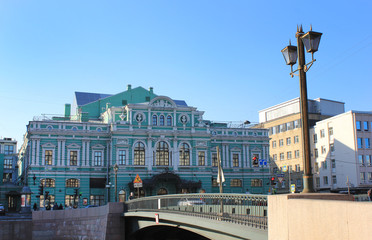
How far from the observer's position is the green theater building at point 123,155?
2164 inches

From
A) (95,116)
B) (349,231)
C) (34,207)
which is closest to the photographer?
(349,231)

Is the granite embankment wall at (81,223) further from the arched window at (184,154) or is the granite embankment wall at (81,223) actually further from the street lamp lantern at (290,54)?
the arched window at (184,154)

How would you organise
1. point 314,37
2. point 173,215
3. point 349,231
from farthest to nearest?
point 173,215 < point 314,37 < point 349,231

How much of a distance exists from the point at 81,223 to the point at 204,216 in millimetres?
19044

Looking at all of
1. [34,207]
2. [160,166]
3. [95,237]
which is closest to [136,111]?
[160,166]

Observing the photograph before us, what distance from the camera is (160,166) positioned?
189ft

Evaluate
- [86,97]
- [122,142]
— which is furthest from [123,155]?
[86,97]

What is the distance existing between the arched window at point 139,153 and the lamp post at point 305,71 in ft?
153

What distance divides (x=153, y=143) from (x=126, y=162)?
421cm

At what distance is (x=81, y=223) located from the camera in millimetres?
33219

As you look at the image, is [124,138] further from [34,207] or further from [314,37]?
[314,37]

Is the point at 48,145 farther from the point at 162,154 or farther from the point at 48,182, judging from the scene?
the point at 162,154

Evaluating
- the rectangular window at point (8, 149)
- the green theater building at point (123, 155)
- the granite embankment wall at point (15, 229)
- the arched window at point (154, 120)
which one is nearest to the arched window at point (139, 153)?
the green theater building at point (123, 155)

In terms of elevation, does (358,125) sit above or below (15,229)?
above
